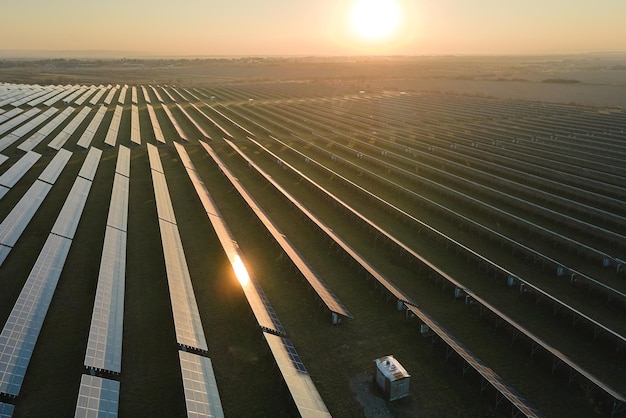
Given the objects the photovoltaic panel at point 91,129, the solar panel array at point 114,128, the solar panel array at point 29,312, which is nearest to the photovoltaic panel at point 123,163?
the solar panel array at point 114,128

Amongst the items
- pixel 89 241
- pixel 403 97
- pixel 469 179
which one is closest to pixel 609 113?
pixel 403 97

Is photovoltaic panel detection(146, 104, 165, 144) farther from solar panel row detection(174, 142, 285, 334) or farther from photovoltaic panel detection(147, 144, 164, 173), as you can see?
solar panel row detection(174, 142, 285, 334)

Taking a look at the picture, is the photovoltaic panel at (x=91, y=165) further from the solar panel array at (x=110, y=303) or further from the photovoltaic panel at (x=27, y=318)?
the photovoltaic panel at (x=27, y=318)

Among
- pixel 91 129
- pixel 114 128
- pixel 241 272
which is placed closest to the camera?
pixel 241 272

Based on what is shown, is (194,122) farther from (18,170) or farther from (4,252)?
(4,252)

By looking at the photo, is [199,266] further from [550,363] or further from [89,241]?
[550,363]

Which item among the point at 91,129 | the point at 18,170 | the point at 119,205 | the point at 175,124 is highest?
the point at 175,124

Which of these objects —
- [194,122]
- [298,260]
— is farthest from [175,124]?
[298,260]
